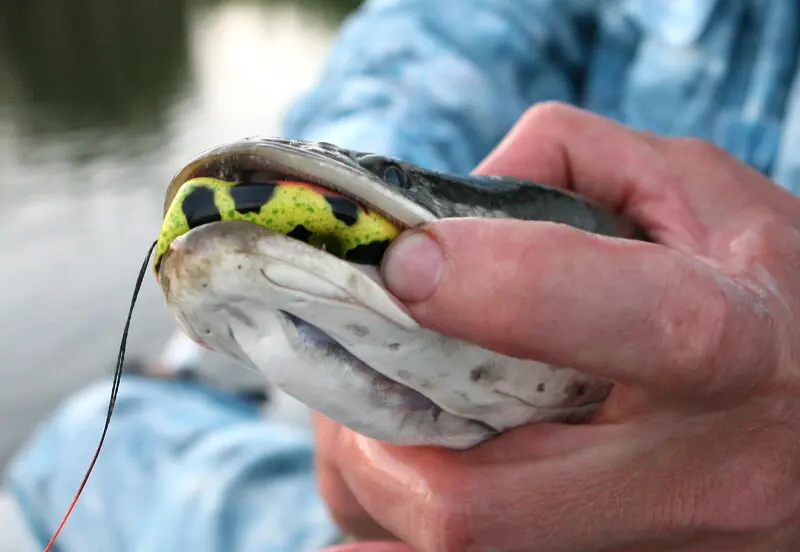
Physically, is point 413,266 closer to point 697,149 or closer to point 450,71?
point 697,149

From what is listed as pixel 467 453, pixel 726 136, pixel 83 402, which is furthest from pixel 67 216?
pixel 467 453

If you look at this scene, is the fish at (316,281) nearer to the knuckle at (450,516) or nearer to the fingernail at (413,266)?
the fingernail at (413,266)

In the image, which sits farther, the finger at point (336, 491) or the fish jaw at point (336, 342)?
the finger at point (336, 491)

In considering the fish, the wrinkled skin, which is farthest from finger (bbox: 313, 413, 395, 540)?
the fish

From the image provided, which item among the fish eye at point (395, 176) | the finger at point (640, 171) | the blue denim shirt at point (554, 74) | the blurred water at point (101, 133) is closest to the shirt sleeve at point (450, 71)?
the blue denim shirt at point (554, 74)

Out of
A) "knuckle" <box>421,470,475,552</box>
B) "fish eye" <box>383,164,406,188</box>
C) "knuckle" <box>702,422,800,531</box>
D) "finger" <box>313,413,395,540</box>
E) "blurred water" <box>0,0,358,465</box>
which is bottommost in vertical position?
"blurred water" <box>0,0,358,465</box>

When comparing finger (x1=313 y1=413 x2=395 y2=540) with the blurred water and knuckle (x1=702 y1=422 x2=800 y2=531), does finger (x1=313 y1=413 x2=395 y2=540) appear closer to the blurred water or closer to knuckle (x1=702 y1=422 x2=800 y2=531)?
knuckle (x1=702 y1=422 x2=800 y2=531)
